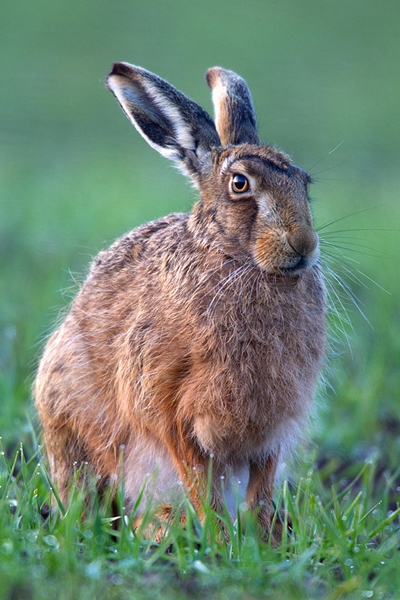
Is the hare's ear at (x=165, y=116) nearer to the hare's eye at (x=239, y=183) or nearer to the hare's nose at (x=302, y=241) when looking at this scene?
the hare's eye at (x=239, y=183)

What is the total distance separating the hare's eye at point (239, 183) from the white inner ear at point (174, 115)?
416mm

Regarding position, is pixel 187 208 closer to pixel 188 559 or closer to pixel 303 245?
pixel 303 245

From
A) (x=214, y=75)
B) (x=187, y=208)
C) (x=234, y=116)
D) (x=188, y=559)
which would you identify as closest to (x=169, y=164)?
(x=187, y=208)

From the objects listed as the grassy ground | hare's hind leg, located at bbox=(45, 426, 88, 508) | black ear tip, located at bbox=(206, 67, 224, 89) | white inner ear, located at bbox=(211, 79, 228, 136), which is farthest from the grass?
black ear tip, located at bbox=(206, 67, 224, 89)

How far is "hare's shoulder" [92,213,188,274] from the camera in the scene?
3.89 metres

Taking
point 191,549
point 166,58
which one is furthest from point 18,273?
point 166,58

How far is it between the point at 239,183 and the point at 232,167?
87 millimetres

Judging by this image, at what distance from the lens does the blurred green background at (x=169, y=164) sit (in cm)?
537

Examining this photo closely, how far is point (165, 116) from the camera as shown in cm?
388

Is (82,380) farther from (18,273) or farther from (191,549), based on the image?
(18,273)

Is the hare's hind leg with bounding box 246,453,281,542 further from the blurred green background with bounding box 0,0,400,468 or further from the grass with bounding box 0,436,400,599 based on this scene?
the blurred green background with bounding box 0,0,400,468

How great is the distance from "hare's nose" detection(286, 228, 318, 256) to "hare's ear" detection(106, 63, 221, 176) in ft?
2.44

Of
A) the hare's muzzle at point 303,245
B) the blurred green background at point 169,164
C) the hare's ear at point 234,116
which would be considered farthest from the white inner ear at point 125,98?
the hare's muzzle at point 303,245

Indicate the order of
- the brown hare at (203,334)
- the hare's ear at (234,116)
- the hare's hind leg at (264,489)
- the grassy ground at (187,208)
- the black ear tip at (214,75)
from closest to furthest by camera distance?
the grassy ground at (187,208)
the brown hare at (203,334)
the hare's hind leg at (264,489)
the hare's ear at (234,116)
the black ear tip at (214,75)
